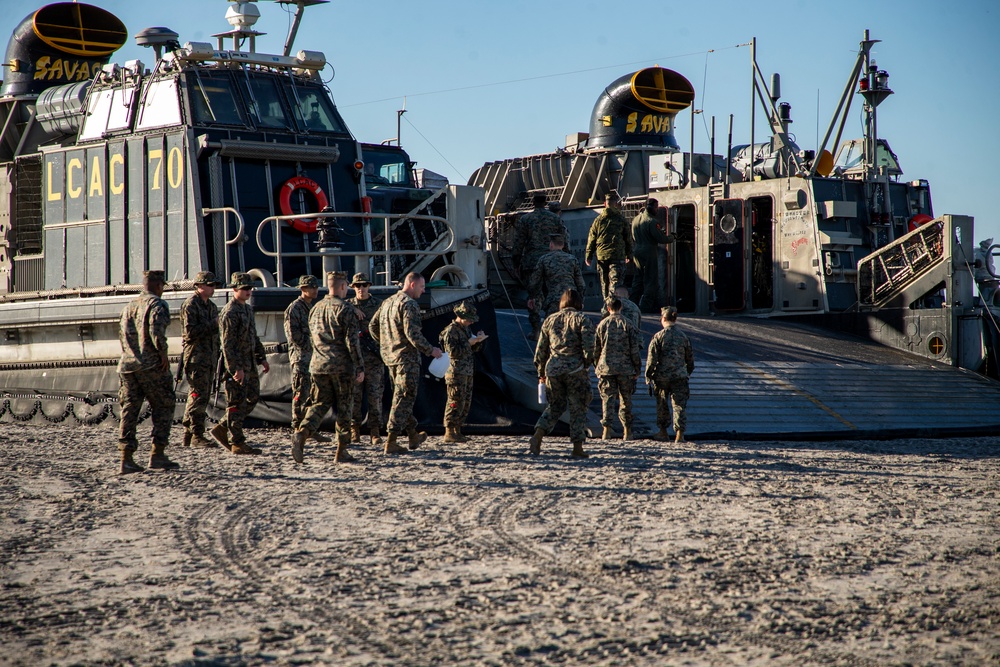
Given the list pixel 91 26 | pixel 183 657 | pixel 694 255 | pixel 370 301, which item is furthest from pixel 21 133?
pixel 183 657

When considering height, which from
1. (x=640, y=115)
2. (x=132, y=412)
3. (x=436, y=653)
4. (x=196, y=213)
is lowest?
(x=436, y=653)

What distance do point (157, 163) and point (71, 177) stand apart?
1447 millimetres

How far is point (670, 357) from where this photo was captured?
1075 centimetres

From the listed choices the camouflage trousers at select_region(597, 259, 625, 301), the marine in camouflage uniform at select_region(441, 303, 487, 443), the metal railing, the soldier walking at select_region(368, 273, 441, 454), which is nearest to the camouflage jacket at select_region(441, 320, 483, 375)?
the marine in camouflage uniform at select_region(441, 303, 487, 443)

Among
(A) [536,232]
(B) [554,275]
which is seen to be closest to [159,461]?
(B) [554,275]

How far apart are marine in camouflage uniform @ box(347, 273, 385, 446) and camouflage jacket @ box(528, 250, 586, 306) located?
2.35 m

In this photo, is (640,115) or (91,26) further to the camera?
(640,115)

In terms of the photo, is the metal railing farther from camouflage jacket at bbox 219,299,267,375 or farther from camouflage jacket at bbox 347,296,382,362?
camouflage jacket at bbox 219,299,267,375

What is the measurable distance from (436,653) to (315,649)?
0.46 m

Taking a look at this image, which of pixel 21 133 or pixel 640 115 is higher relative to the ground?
pixel 640 115

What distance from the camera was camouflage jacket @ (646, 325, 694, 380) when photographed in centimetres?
1072

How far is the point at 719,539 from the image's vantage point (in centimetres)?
615

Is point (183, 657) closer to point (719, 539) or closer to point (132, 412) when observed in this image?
point (719, 539)

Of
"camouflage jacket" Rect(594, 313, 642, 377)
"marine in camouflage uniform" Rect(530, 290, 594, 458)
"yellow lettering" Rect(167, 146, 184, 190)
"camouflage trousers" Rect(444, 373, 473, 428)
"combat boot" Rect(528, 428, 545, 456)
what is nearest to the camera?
Result: "combat boot" Rect(528, 428, 545, 456)
